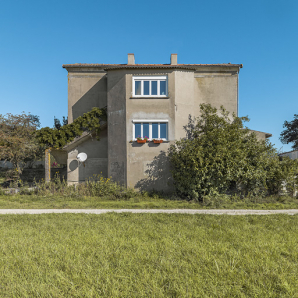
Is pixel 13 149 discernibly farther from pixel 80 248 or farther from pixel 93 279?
pixel 93 279

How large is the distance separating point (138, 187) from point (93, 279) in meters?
11.0

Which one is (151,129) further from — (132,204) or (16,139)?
(16,139)

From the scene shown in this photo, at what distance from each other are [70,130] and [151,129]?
5.74 m

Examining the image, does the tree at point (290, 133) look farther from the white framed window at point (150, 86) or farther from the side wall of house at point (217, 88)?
the white framed window at point (150, 86)

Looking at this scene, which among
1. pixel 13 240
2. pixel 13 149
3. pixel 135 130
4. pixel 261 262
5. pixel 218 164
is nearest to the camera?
pixel 261 262

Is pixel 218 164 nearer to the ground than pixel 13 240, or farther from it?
farther from it

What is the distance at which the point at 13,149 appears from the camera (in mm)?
17562

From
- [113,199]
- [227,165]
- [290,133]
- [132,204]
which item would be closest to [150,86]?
[227,165]

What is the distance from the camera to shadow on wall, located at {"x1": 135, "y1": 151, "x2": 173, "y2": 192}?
1464 cm

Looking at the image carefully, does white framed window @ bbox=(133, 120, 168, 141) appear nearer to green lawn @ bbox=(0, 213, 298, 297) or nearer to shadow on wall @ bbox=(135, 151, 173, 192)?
shadow on wall @ bbox=(135, 151, 173, 192)

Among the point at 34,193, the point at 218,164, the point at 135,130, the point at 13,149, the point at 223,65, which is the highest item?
the point at 223,65

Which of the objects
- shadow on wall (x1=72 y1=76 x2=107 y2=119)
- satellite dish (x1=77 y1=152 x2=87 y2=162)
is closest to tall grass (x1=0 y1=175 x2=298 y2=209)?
satellite dish (x1=77 y1=152 x2=87 y2=162)

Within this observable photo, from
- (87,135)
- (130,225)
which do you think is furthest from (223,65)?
(130,225)

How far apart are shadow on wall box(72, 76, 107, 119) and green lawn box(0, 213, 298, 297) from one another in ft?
39.2
